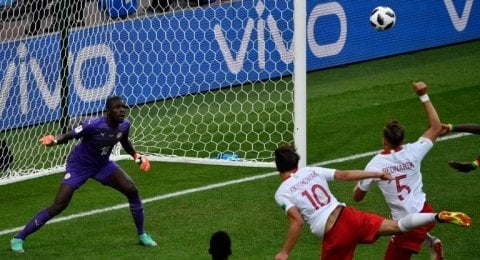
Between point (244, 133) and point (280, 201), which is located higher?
point (280, 201)

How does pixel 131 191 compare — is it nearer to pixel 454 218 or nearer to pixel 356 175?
pixel 356 175

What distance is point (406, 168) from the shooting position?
36.8 feet

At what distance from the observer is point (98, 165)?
531 inches

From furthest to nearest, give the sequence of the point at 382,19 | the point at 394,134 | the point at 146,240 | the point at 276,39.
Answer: the point at 276,39, the point at 382,19, the point at 146,240, the point at 394,134

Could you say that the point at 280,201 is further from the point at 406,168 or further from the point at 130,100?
the point at 130,100

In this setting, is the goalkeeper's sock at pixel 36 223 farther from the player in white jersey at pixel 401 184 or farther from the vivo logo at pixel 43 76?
the vivo logo at pixel 43 76

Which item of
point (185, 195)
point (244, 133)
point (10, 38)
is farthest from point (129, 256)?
point (10, 38)

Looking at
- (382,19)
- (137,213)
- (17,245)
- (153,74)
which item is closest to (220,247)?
(137,213)

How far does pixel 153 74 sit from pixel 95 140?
19.6 feet

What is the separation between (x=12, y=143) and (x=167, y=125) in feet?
7.99

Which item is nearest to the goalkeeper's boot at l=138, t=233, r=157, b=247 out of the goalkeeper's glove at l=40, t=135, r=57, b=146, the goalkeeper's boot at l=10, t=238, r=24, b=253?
the goalkeeper's boot at l=10, t=238, r=24, b=253

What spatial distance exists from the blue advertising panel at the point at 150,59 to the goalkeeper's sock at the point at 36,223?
16.9ft

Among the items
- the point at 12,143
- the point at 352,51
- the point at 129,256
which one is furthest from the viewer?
the point at 352,51

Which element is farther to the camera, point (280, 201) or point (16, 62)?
point (16, 62)
